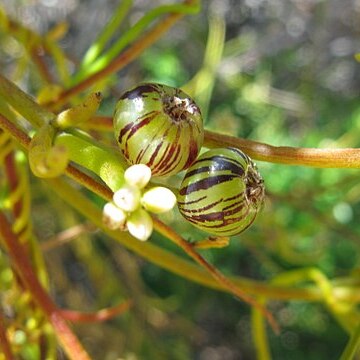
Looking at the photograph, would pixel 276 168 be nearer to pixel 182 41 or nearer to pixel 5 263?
pixel 182 41

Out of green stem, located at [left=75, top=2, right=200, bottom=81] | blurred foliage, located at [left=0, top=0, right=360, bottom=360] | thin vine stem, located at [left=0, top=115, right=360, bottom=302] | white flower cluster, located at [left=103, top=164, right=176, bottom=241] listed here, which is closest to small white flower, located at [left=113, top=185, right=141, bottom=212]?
white flower cluster, located at [left=103, top=164, right=176, bottom=241]

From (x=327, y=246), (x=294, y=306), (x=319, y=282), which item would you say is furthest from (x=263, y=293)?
(x=294, y=306)

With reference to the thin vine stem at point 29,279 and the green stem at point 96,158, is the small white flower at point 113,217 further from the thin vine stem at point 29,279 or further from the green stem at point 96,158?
the thin vine stem at point 29,279

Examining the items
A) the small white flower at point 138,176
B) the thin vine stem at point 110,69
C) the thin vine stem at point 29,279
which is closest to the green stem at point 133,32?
the thin vine stem at point 110,69

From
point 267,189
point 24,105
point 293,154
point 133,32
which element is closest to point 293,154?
point 293,154

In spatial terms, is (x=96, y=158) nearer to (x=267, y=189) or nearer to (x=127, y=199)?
(x=127, y=199)

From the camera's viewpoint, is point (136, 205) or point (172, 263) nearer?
point (136, 205)

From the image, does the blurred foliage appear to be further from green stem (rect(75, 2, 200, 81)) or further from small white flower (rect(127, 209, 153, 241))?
small white flower (rect(127, 209, 153, 241))
